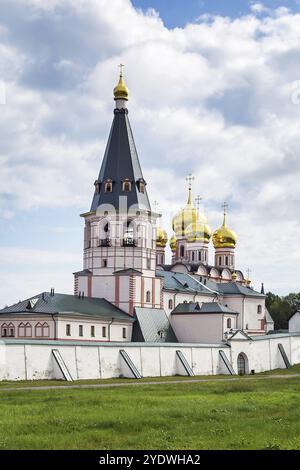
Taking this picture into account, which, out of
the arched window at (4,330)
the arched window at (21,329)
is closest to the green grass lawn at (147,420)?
the arched window at (21,329)

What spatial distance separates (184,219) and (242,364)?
3138 centimetres

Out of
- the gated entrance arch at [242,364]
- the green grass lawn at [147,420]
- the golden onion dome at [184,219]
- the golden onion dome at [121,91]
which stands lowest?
the green grass lawn at [147,420]

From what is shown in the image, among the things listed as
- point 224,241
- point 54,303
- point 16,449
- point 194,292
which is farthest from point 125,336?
point 16,449

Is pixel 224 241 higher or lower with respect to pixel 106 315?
higher

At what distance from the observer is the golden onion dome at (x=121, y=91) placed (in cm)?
5350

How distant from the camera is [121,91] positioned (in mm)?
53594

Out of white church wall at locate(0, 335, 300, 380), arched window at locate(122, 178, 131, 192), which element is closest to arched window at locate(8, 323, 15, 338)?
white church wall at locate(0, 335, 300, 380)

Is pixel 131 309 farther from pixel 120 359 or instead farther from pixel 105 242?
pixel 120 359

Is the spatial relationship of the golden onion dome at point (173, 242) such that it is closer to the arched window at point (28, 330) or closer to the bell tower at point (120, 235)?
the bell tower at point (120, 235)

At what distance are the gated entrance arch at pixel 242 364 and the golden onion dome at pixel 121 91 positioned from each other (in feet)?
66.4

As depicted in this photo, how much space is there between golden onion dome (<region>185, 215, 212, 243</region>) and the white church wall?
81.0ft

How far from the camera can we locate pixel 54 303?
1833 inches

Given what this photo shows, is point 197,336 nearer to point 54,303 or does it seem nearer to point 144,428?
point 54,303
